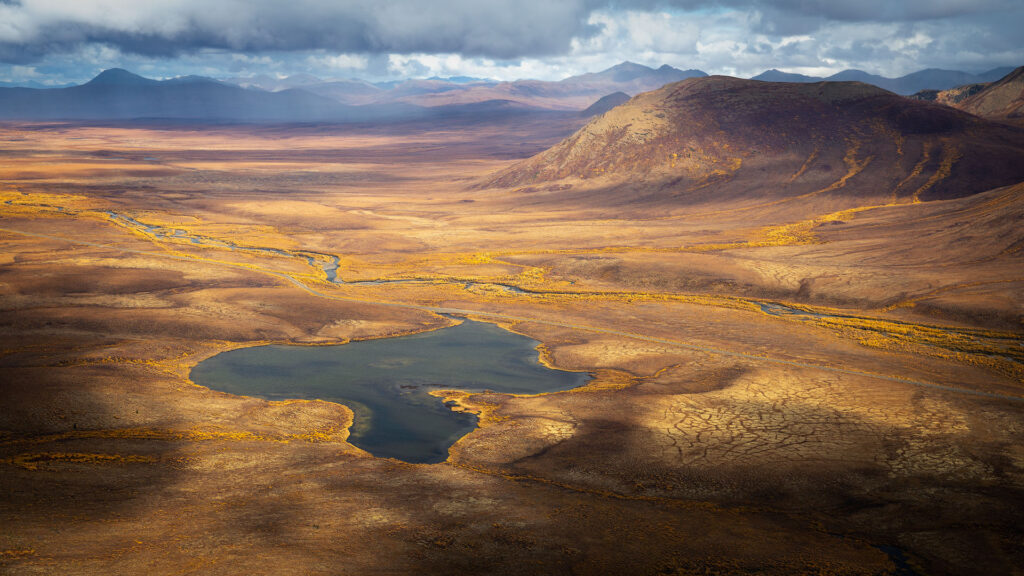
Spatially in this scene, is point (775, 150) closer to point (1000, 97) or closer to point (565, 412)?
point (565, 412)

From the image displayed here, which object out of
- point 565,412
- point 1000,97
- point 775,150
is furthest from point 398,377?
point 1000,97

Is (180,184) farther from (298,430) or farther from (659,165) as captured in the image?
(298,430)

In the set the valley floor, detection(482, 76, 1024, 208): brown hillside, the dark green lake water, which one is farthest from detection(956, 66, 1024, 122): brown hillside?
the dark green lake water

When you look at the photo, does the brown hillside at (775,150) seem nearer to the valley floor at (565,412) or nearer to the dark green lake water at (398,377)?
the valley floor at (565,412)

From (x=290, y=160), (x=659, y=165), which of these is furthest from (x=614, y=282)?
(x=290, y=160)

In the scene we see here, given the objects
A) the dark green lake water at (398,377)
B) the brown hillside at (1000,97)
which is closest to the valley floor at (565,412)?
the dark green lake water at (398,377)

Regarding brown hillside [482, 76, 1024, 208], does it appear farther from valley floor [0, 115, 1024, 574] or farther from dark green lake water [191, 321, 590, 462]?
dark green lake water [191, 321, 590, 462]

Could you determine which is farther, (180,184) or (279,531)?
(180,184)
